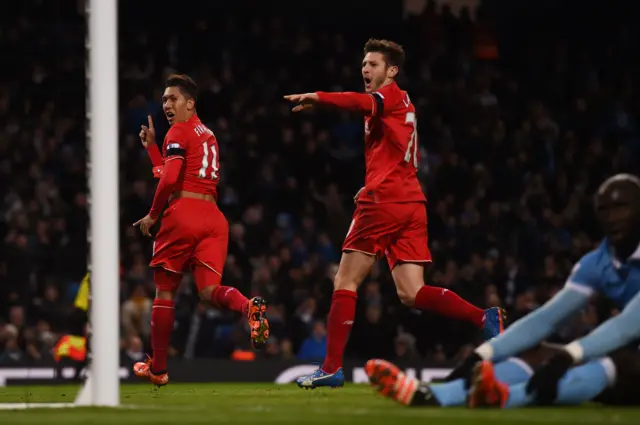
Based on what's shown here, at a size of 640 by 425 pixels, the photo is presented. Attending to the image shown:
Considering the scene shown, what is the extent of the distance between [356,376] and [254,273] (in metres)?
2.50

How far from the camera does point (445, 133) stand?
54.2 ft

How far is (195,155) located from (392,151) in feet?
4.44

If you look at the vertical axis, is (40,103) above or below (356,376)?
above

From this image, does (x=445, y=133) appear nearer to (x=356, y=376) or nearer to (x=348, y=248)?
(x=356, y=376)

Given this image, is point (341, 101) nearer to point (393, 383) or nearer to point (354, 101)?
point (354, 101)

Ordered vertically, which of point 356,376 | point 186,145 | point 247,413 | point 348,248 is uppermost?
point 186,145

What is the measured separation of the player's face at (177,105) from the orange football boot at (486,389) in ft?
12.5

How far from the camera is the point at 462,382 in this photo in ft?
18.0

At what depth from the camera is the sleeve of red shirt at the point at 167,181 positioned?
26.9 ft

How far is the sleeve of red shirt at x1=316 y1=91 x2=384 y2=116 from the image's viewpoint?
6938 mm

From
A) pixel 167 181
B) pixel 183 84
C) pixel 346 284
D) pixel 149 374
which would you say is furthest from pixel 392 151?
pixel 149 374

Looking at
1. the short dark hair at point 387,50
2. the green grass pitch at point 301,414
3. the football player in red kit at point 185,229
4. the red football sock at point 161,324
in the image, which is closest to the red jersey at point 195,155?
the football player in red kit at point 185,229

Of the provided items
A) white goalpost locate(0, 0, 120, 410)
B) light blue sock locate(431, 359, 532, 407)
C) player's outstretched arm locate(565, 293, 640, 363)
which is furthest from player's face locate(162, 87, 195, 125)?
player's outstretched arm locate(565, 293, 640, 363)

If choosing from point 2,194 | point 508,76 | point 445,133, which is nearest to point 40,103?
point 2,194
